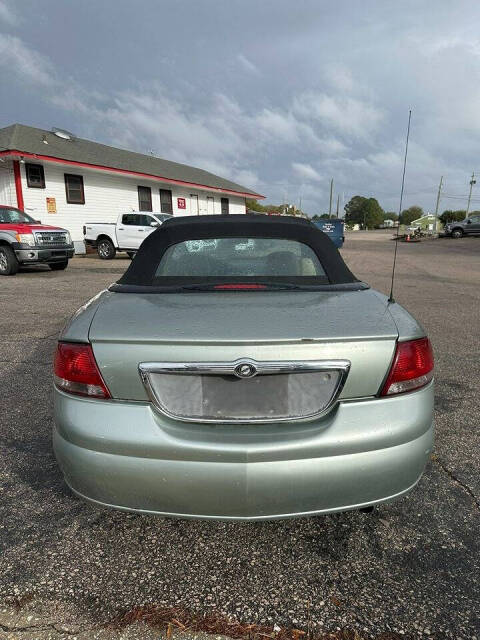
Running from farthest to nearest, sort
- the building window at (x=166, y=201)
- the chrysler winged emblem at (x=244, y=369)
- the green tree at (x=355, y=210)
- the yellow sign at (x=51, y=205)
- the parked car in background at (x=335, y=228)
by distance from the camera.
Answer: the green tree at (x=355, y=210)
the parked car in background at (x=335, y=228)
the building window at (x=166, y=201)
the yellow sign at (x=51, y=205)
the chrysler winged emblem at (x=244, y=369)

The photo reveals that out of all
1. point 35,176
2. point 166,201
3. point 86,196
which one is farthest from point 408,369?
point 166,201

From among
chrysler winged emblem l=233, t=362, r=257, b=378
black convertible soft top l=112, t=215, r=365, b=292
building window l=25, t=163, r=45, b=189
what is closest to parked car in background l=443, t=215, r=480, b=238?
building window l=25, t=163, r=45, b=189

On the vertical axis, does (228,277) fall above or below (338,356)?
above

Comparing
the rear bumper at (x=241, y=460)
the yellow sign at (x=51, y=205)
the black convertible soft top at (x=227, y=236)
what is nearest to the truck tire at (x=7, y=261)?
the yellow sign at (x=51, y=205)

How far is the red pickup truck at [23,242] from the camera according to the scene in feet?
39.0

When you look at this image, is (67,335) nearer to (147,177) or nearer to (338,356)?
(338,356)

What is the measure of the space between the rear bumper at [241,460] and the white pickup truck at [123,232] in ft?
50.8

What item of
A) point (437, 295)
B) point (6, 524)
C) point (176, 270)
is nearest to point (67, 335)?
point (176, 270)

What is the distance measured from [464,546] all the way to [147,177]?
2335cm

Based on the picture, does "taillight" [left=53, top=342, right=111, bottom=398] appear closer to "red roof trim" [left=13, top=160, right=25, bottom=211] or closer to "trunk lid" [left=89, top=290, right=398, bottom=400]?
"trunk lid" [left=89, top=290, right=398, bottom=400]

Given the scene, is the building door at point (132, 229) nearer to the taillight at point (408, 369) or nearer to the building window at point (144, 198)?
the building window at point (144, 198)

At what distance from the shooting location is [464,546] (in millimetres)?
1992

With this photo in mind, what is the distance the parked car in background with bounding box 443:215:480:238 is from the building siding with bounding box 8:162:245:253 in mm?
26396

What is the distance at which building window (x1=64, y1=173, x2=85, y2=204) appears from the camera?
19141 mm
